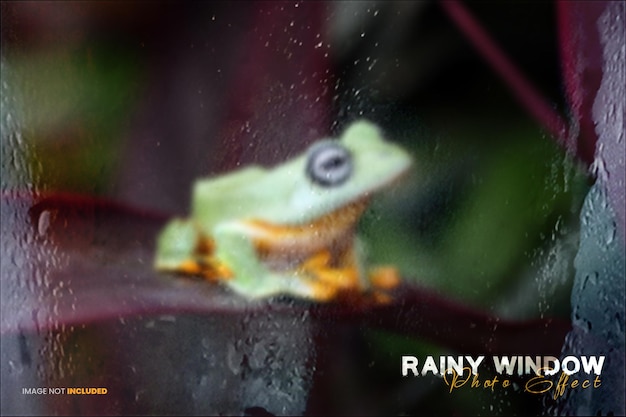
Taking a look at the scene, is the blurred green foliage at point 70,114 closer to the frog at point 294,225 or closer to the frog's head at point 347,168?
the frog at point 294,225

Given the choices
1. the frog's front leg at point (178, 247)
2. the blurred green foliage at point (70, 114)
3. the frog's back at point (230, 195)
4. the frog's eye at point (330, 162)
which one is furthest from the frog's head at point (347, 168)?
the blurred green foliage at point (70, 114)

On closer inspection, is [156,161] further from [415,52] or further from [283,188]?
[415,52]

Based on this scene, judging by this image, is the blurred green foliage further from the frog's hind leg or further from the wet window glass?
the frog's hind leg

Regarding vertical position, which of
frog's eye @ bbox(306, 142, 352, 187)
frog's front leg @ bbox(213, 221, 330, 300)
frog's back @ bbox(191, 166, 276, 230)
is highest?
frog's eye @ bbox(306, 142, 352, 187)

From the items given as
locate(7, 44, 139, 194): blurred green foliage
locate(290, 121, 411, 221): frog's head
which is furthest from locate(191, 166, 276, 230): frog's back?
locate(7, 44, 139, 194): blurred green foliage

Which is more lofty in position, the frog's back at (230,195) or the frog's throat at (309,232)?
the frog's back at (230,195)

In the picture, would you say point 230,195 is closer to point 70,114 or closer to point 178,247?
point 178,247
